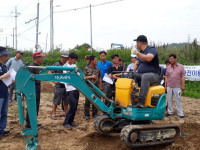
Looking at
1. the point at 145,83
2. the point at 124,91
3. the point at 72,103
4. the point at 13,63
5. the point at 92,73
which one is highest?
the point at 13,63

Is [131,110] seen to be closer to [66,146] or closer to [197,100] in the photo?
[66,146]

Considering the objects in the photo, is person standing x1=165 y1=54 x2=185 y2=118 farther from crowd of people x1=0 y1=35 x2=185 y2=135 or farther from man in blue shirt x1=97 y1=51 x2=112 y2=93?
man in blue shirt x1=97 y1=51 x2=112 y2=93

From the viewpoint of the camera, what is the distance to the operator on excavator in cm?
477

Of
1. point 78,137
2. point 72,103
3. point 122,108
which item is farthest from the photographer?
point 72,103

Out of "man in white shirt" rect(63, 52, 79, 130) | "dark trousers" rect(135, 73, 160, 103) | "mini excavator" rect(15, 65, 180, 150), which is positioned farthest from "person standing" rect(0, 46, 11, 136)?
"dark trousers" rect(135, 73, 160, 103)

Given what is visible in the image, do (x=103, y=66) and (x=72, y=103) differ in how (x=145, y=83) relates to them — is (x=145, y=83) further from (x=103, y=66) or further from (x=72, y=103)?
(x=103, y=66)

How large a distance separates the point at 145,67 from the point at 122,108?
104 cm

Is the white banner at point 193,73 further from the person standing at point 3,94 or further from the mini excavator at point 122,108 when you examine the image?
the person standing at point 3,94

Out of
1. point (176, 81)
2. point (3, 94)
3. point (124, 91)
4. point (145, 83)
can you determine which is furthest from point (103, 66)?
point (3, 94)

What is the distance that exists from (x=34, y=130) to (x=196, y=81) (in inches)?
427

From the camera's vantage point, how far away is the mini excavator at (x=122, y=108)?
4207 millimetres

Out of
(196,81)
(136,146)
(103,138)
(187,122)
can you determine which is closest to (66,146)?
(103,138)

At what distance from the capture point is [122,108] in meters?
5.12

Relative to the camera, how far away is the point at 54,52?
23.2m
